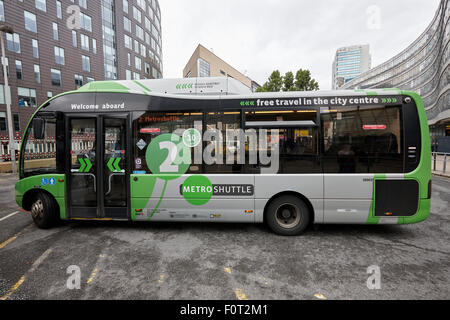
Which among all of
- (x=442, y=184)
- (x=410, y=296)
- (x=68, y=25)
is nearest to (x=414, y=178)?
(x=410, y=296)

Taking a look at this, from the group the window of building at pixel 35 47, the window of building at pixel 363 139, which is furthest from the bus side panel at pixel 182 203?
the window of building at pixel 35 47

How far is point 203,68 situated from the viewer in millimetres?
41031

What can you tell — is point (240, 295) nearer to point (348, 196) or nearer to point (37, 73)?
point (348, 196)

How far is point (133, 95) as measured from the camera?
178 inches

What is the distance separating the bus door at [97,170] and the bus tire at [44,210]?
39cm

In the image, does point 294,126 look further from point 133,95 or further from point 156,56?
point 156,56

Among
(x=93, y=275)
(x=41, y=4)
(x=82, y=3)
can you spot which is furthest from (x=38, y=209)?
(x=82, y=3)

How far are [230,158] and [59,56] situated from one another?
3747cm

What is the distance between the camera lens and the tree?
→ 21234 millimetres

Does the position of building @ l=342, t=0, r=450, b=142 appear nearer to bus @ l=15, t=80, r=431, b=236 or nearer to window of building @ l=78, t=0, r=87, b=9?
bus @ l=15, t=80, r=431, b=236

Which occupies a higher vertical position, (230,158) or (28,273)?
(230,158)

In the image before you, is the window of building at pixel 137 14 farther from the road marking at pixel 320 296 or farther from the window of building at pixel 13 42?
the road marking at pixel 320 296
